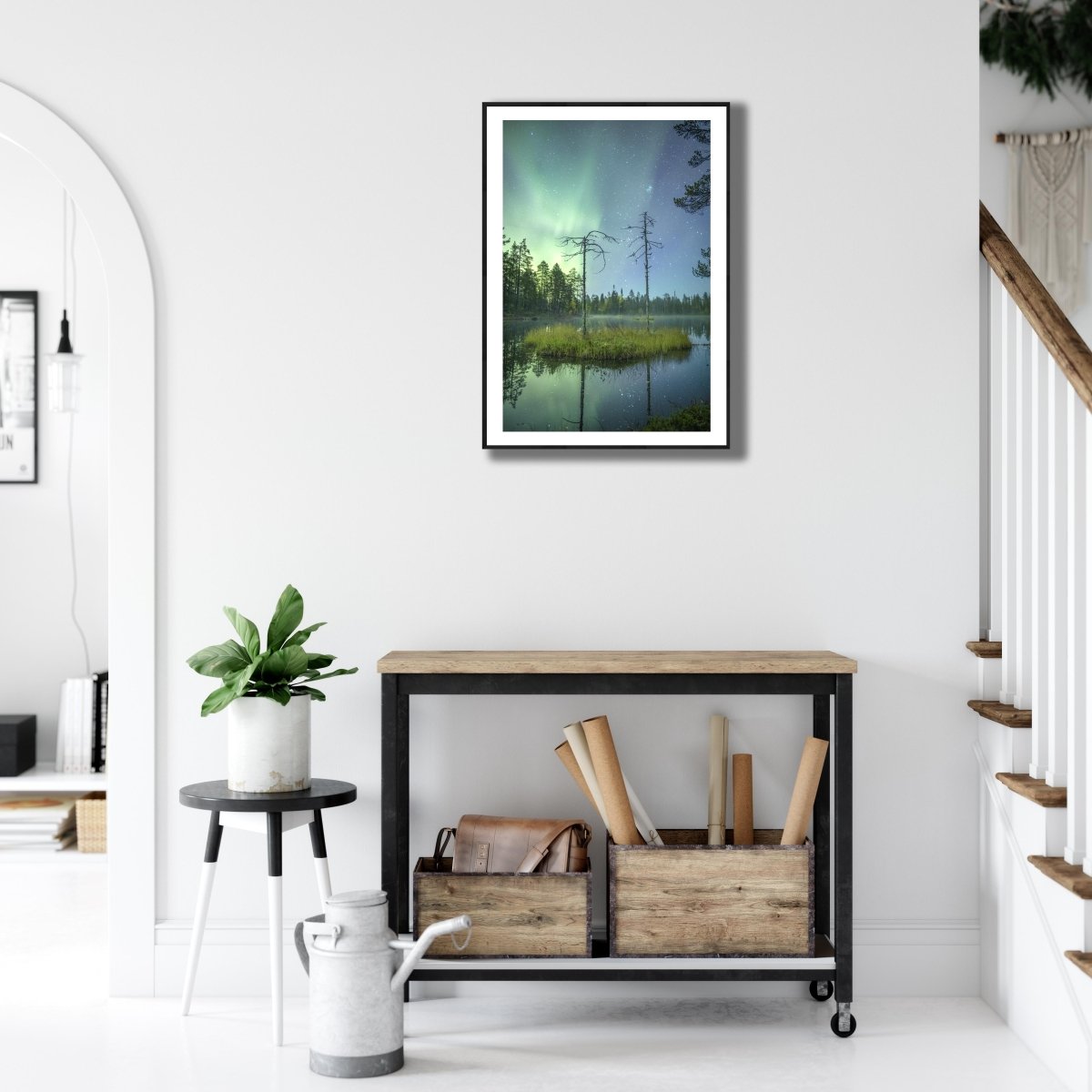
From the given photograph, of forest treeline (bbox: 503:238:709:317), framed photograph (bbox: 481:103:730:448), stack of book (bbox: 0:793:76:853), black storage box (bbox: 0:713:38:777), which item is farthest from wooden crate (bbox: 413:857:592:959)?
black storage box (bbox: 0:713:38:777)

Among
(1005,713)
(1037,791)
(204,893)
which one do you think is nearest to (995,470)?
(1005,713)

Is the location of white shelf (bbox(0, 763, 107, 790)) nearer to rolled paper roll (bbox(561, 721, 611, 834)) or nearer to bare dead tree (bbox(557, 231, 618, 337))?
rolled paper roll (bbox(561, 721, 611, 834))

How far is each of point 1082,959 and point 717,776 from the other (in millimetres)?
811

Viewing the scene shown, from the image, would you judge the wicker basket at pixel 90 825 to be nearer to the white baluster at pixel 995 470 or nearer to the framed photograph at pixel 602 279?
the framed photograph at pixel 602 279

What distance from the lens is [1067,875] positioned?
218 centimetres

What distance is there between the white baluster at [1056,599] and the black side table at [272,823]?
1.40 meters

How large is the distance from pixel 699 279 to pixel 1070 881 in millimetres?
1494

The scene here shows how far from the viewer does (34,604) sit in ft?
14.6

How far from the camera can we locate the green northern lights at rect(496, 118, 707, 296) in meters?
2.78

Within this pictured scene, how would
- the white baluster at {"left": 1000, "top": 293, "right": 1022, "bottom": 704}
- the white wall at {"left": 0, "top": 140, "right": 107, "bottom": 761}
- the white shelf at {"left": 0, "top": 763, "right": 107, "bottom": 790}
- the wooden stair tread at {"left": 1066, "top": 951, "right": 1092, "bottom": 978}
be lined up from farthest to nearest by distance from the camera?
the white wall at {"left": 0, "top": 140, "right": 107, "bottom": 761} → the white shelf at {"left": 0, "top": 763, "right": 107, "bottom": 790} → the white baluster at {"left": 1000, "top": 293, "right": 1022, "bottom": 704} → the wooden stair tread at {"left": 1066, "top": 951, "right": 1092, "bottom": 978}

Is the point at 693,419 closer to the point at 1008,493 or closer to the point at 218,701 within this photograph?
the point at 1008,493

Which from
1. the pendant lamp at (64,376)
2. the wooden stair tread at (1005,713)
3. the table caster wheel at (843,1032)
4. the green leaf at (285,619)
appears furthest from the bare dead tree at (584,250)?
the pendant lamp at (64,376)

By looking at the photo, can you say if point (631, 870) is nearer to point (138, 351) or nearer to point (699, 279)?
point (699, 279)

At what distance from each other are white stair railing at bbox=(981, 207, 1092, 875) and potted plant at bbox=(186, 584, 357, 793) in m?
1.43
